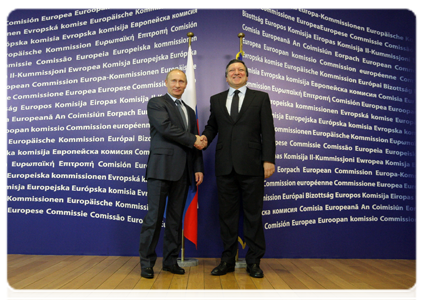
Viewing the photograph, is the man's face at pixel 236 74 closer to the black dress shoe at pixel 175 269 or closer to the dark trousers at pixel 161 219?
the dark trousers at pixel 161 219

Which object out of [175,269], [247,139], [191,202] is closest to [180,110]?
[247,139]

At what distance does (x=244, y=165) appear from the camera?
230cm

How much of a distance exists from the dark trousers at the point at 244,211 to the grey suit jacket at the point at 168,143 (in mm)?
371

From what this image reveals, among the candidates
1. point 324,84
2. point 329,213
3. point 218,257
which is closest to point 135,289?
point 218,257

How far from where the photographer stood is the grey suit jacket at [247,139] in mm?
2318

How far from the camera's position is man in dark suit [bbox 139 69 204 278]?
229 centimetres

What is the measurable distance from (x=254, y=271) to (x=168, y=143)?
1.28 meters

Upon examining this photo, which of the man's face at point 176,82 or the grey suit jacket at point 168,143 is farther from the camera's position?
the man's face at point 176,82

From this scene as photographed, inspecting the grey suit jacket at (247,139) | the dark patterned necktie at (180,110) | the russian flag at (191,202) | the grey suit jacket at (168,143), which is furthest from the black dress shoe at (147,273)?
the dark patterned necktie at (180,110)

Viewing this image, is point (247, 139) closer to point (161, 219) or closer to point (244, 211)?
point (244, 211)

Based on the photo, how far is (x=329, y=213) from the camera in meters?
3.00

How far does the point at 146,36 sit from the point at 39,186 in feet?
6.73

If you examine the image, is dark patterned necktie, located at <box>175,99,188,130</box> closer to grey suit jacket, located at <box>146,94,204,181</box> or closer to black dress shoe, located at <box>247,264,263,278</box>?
grey suit jacket, located at <box>146,94,204,181</box>

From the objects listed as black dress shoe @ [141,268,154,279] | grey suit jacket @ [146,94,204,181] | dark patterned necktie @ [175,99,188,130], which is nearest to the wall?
dark patterned necktie @ [175,99,188,130]
